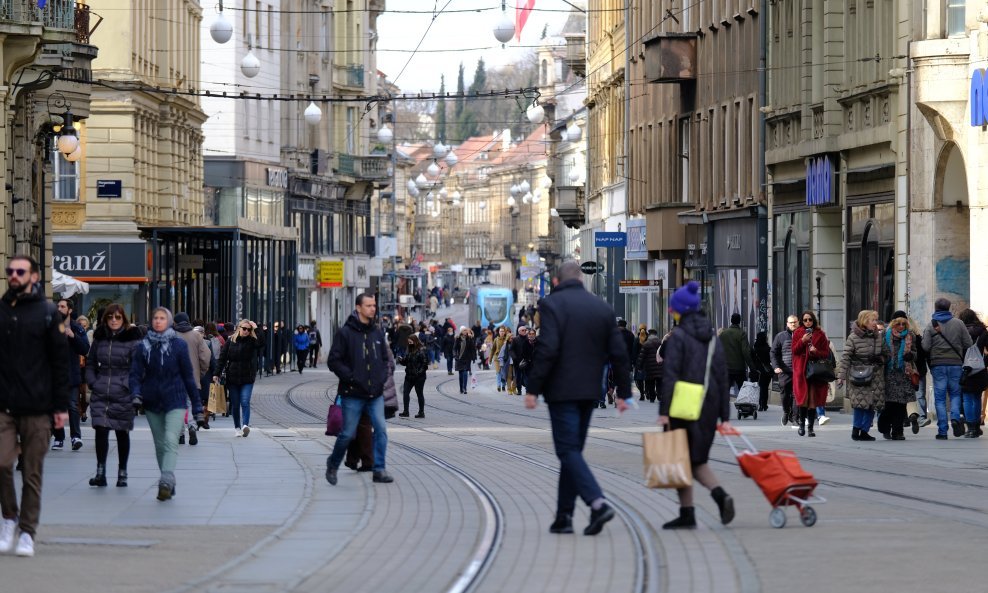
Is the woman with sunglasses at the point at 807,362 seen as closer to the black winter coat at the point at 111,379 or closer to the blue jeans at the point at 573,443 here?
the black winter coat at the point at 111,379

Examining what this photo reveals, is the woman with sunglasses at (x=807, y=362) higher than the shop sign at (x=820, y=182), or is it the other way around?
the shop sign at (x=820, y=182)

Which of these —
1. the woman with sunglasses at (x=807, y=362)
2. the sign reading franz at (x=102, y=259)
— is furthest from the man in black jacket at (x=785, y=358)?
the sign reading franz at (x=102, y=259)

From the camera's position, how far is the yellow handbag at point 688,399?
45.7 ft

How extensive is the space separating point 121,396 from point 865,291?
748 inches

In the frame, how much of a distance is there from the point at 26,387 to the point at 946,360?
14563 mm

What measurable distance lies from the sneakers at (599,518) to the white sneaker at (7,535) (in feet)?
12.1

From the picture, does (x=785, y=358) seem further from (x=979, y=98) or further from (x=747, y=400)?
(x=979, y=98)

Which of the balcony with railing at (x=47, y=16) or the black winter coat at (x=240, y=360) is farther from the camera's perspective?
the balcony with railing at (x=47, y=16)

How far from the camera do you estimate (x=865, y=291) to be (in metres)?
34.7

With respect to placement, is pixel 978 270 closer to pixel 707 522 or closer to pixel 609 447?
pixel 609 447

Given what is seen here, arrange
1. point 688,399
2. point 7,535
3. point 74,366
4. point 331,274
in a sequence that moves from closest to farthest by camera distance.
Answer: point 7,535
point 688,399
point 74,366
point 331,274

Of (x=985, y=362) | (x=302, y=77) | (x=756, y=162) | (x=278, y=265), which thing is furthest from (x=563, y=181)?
(x=985, y=362)

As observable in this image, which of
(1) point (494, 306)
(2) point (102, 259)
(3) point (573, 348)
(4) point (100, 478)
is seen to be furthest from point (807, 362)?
(1) point (494, 306)

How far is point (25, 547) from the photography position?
41.7 feet
